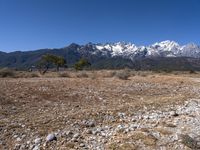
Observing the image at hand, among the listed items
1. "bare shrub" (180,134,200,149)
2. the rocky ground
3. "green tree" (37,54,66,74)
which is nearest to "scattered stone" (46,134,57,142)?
the rocky ground

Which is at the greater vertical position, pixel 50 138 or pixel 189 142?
pixel 50 138

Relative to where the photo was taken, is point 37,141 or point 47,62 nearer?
point 37,141

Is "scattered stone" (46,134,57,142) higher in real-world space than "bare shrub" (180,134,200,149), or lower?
higher

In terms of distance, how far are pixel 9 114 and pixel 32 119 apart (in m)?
1.62

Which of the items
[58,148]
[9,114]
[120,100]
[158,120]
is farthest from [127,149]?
[120,100]

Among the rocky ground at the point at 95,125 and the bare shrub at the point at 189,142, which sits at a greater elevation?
the rocky ground at the point at 95,125

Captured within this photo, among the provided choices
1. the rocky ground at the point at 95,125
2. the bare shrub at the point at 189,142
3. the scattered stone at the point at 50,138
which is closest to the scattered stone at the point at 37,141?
the rocky ground at the point at 95,125

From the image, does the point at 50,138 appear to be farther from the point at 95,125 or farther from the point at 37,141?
the point at 95,125

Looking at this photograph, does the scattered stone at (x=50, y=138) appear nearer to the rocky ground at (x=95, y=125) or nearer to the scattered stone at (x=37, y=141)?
the rocky ground at (x=95, y=125)

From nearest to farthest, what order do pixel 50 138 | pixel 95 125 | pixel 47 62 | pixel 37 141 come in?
pixel 37 141
pixel 50 138
pixel 95 125
pixel 47 62

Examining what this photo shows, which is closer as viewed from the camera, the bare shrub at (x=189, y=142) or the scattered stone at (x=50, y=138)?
the bare shrub at (x=189, y=142)

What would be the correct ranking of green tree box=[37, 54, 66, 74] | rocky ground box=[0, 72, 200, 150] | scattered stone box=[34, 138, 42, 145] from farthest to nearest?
green tree box=[37, 54, 66, 74], rocky ground box=[0, 72, 200, 150], scattered stone box=[34, 138, 42, 145]

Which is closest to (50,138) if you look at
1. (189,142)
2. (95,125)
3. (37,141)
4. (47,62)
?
(37,141)

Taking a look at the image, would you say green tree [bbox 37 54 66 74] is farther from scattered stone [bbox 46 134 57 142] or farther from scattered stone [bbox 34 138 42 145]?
scattered stone [bbox 34 138 42 145]
